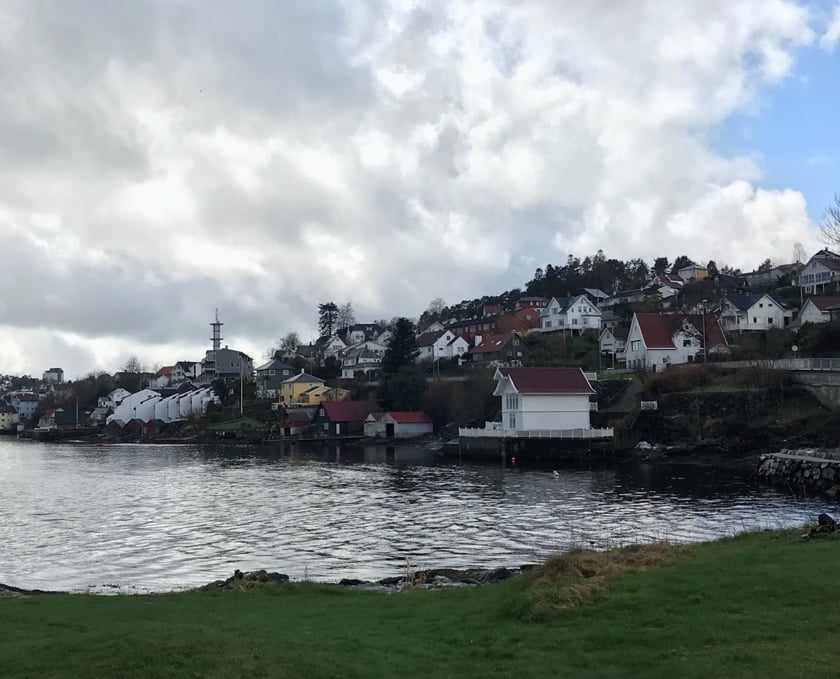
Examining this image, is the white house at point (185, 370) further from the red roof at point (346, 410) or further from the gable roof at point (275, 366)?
the red roof at point (346, 410)

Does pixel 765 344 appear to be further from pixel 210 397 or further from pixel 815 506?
pixel 210 397

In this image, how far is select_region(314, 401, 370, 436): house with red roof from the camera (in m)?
93.1

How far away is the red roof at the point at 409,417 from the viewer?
85.6 m

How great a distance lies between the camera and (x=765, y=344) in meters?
71.2

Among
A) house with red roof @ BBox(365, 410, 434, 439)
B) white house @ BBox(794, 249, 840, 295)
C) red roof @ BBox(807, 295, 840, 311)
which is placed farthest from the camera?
white house @ BBox(794, 249, 840, 295)

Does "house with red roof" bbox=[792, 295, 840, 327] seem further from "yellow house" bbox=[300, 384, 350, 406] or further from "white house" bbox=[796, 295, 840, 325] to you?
"yellow house" bbox=[300, 384, 350, 406]

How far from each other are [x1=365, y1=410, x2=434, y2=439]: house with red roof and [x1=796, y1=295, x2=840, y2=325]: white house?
40.1m

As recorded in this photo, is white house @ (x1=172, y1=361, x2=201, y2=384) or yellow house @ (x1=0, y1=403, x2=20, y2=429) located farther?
white house @ (x1=172, y1=361, x2=201, y2=384)

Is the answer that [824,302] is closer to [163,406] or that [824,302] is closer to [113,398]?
[163,406]

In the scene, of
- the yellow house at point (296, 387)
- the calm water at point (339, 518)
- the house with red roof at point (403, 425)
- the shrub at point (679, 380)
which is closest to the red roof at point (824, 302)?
the shrub at point (679, 380)

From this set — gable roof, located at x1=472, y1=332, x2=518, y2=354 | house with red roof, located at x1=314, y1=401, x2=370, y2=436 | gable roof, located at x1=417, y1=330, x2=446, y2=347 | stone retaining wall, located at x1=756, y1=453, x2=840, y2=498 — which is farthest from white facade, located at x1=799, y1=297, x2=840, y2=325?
gable roof, located at x1=417, y1=330, x2=446, y2=347

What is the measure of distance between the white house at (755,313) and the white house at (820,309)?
19.7 feet

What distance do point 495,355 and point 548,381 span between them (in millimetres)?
42079

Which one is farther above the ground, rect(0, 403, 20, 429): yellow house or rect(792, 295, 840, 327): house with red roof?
rect(792, 295, 840, 327): house with red roof
